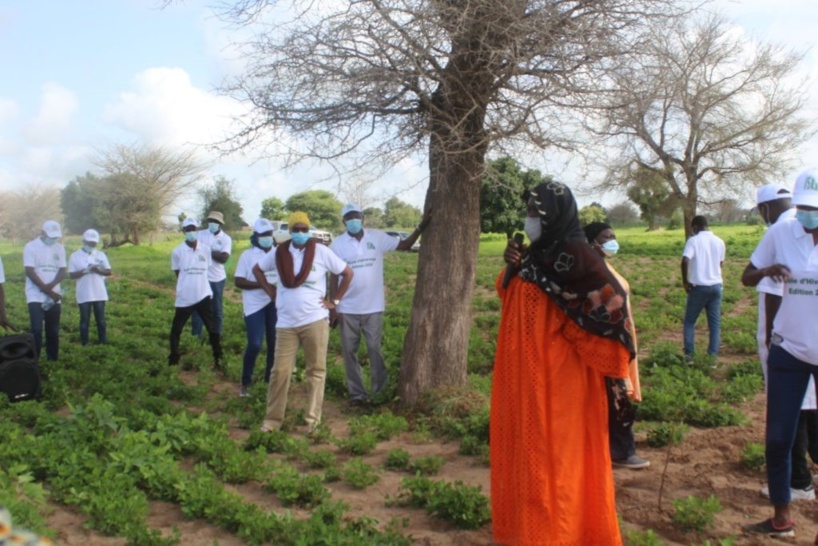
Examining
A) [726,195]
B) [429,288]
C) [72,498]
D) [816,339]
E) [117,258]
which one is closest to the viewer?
[816,339]

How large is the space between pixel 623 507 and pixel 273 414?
332 centimetres

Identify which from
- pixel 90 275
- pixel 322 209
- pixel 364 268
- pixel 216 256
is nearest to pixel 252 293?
pixel 364 268

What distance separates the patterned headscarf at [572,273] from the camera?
3848mm

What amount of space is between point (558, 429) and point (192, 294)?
6.62 meters

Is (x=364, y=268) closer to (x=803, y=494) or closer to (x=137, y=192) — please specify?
(x=803, y=494)

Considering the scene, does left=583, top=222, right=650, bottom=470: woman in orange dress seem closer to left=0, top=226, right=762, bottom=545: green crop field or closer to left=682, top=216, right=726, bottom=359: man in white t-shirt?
left=0, top=226, right=762, bottom=545: green crop field

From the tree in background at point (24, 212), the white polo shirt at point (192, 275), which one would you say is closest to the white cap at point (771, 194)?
the white polo shirt at point (192, 275)

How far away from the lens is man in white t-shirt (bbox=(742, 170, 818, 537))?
4.16m

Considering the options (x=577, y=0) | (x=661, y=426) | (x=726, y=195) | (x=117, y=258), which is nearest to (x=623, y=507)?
(x=661, y=426)

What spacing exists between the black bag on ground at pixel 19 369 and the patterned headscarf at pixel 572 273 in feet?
19.5

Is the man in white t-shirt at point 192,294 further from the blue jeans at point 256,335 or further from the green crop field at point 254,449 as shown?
the blue jeans at point 256,335

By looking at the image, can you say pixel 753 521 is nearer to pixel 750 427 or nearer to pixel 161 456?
pixel 750 427

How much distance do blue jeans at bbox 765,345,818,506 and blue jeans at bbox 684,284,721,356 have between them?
512 cm

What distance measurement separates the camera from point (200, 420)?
646cm
